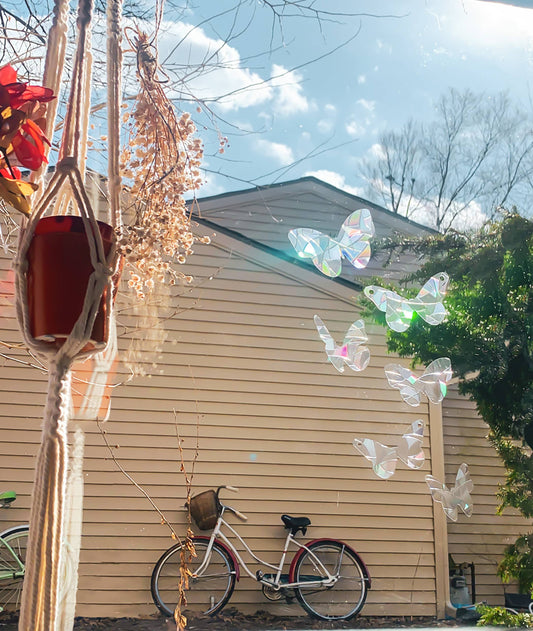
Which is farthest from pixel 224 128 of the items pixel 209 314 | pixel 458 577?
pixel 458 577

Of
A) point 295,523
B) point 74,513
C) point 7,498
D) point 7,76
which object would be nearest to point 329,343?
point 295,523

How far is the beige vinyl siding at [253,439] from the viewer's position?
1798 mm

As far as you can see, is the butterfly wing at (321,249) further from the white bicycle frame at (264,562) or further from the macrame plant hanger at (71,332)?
the white bicycle frame at (264,562)

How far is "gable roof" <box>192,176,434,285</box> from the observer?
164cm

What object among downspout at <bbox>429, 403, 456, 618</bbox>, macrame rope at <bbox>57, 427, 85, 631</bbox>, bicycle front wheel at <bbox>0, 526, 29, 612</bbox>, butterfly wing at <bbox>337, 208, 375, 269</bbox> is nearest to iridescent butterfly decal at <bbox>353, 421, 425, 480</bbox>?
downspout at <bbox>429, 403, 456, 618</bbox>

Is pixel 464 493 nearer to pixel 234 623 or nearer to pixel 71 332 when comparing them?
pixel 234 623

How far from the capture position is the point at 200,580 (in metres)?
1.76

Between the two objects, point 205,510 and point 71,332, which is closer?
point 71,332

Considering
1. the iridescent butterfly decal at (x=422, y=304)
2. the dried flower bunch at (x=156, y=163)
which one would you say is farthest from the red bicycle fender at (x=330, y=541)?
the dried flower bunch at (x=156, y=163)

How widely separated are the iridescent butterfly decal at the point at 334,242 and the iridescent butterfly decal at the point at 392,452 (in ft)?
2.25

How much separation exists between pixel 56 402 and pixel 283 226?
2127mm

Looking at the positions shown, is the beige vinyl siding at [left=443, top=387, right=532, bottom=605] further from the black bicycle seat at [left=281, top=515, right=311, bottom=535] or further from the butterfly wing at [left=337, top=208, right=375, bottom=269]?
the butterfly wing at [left=337, top=208, right=375, bottom=269]

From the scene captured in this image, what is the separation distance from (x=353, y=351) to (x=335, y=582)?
0.79 meters

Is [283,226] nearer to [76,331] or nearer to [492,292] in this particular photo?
[492,292]
